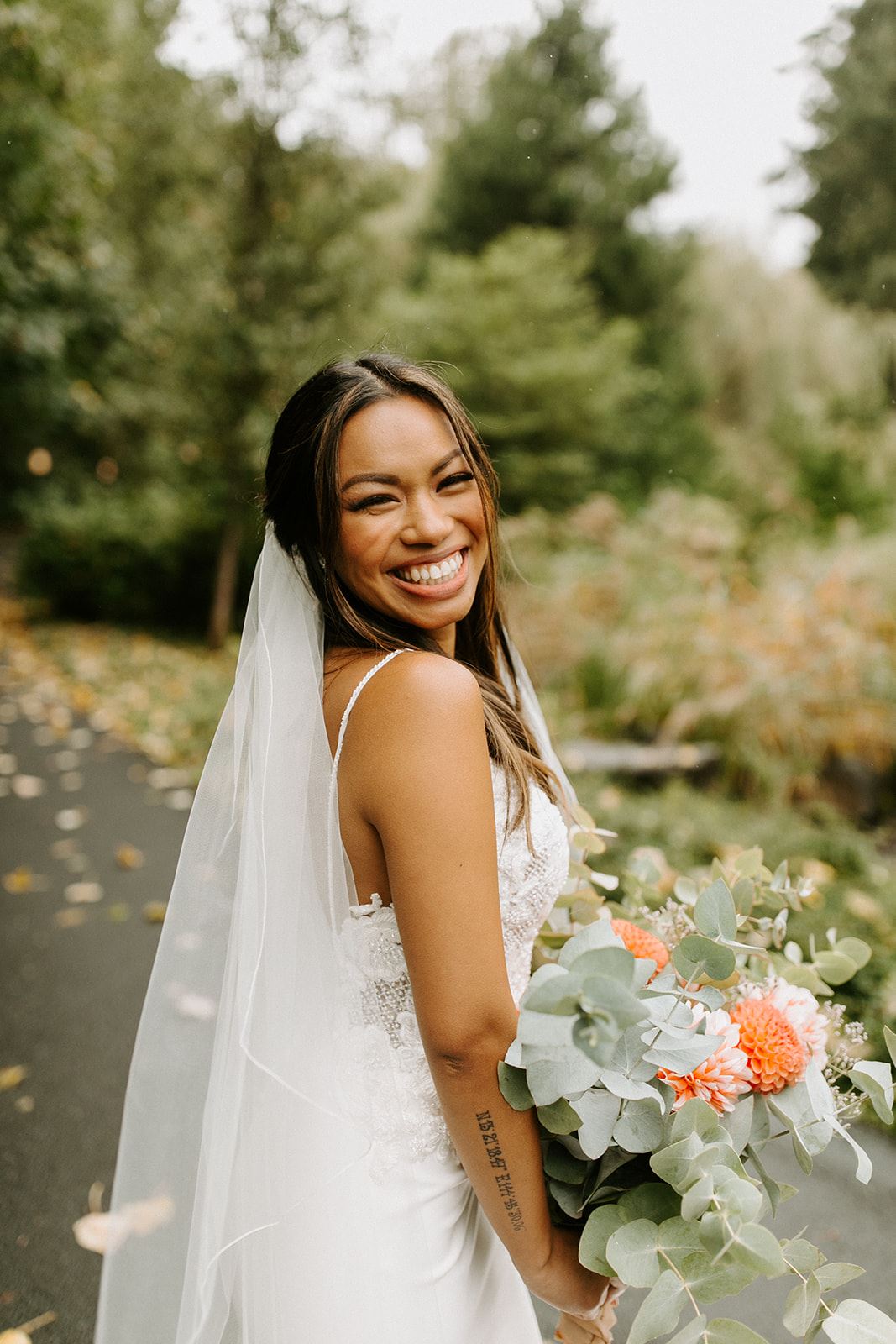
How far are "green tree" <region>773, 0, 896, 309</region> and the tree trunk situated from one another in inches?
280

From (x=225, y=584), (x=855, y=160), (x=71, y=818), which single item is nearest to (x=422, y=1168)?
(x=71, y=818)

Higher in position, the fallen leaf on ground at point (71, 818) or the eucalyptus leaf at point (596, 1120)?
the eucalyptus leaf at point (596, 1120)

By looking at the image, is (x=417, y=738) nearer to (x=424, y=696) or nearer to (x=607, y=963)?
(x=424, y=696)

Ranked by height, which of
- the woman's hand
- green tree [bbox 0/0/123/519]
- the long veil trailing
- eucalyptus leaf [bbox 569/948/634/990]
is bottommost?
the woman's hand

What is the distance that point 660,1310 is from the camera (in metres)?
1.07

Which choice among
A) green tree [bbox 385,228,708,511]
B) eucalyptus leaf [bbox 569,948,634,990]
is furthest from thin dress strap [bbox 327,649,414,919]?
green tree [bbox 385,228,708,511]

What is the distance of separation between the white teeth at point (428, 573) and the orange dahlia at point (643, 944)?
64cm

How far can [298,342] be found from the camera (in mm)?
10188

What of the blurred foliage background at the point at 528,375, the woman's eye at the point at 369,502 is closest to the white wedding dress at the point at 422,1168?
the woman's eye at the point at 369,502

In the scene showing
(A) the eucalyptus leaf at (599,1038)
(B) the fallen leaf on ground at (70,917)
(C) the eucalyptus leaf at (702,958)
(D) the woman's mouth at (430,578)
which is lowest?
(B) the fallen leaf on ground at (70,917)

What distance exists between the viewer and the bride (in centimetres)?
122

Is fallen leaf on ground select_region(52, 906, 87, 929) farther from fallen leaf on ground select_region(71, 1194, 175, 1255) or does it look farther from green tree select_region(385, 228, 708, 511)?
green tree select_region(385, 228, 708, 511)

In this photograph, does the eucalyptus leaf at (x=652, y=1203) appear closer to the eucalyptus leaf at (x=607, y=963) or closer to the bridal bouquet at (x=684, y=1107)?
the bridal bouquet at (x=684, y=1107)

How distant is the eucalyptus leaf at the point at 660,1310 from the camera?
3.49ft
